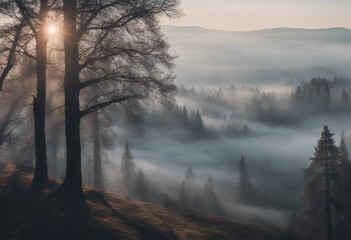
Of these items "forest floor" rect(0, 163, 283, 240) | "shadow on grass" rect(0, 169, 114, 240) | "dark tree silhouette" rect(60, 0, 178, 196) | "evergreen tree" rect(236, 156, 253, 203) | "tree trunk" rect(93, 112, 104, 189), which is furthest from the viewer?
"evergreen tree" rect(236, 156, 253, 203)

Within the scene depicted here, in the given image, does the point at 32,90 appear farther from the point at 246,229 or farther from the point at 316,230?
the point at 316,230

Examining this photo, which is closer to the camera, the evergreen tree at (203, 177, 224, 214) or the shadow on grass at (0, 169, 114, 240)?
the shadow on grass at (0, 169, 114, 240)

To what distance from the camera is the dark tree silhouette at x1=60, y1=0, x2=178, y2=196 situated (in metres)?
12.4

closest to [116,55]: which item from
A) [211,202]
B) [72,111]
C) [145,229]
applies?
[72,111]

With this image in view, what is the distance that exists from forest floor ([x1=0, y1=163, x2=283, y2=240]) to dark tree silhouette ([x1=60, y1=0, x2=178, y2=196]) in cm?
130

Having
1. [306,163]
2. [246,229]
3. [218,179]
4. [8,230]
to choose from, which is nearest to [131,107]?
[8,230]

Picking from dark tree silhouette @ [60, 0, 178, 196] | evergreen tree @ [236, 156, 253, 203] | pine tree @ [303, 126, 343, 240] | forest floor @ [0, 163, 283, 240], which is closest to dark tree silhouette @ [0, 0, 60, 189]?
forest floor @ [0, 163, 283, 240]

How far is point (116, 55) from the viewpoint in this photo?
13.1 meters

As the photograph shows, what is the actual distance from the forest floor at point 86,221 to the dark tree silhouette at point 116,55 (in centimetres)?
130

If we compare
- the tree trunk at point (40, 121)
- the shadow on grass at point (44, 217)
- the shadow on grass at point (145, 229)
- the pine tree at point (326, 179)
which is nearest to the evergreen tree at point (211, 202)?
the pine tree at point (326, 179)

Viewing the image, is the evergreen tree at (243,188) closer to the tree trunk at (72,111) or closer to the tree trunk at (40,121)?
the tree trunk at (40,121)

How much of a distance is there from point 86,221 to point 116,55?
6.68 m

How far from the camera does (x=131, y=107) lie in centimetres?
1407

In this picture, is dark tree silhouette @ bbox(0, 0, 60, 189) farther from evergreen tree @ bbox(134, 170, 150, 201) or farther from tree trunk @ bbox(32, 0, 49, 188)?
evergreen tree @ bbox(134, 170, 150, 201)
